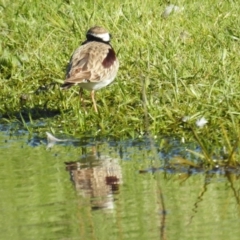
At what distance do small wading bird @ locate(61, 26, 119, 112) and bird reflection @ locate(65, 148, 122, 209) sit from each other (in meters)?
1.16

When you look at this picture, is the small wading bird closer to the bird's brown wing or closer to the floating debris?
the bird's brown wing

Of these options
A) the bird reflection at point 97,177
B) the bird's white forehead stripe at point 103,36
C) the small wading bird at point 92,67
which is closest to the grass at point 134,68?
the small wading bird at point 92,67

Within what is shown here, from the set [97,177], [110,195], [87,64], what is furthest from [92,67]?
[110,195]

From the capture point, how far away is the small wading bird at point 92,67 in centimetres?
954

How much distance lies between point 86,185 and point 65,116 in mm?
2318

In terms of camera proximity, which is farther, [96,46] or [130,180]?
[96,46]

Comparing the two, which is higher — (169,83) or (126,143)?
(169,83)

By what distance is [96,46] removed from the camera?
10016mm

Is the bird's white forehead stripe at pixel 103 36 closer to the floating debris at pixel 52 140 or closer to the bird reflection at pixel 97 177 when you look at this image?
the floating debris at pixel 52 140

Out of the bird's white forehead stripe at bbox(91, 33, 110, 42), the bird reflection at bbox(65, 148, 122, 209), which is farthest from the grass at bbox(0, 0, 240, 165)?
the bird reflection at bbox(65, 148, 122, 209)

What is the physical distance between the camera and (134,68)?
10.4 meters

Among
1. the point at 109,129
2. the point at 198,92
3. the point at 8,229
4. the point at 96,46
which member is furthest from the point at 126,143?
the point at 8,229

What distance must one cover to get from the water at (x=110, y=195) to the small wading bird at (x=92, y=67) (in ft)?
3.02

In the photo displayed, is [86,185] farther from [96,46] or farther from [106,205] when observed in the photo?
[96,46]
